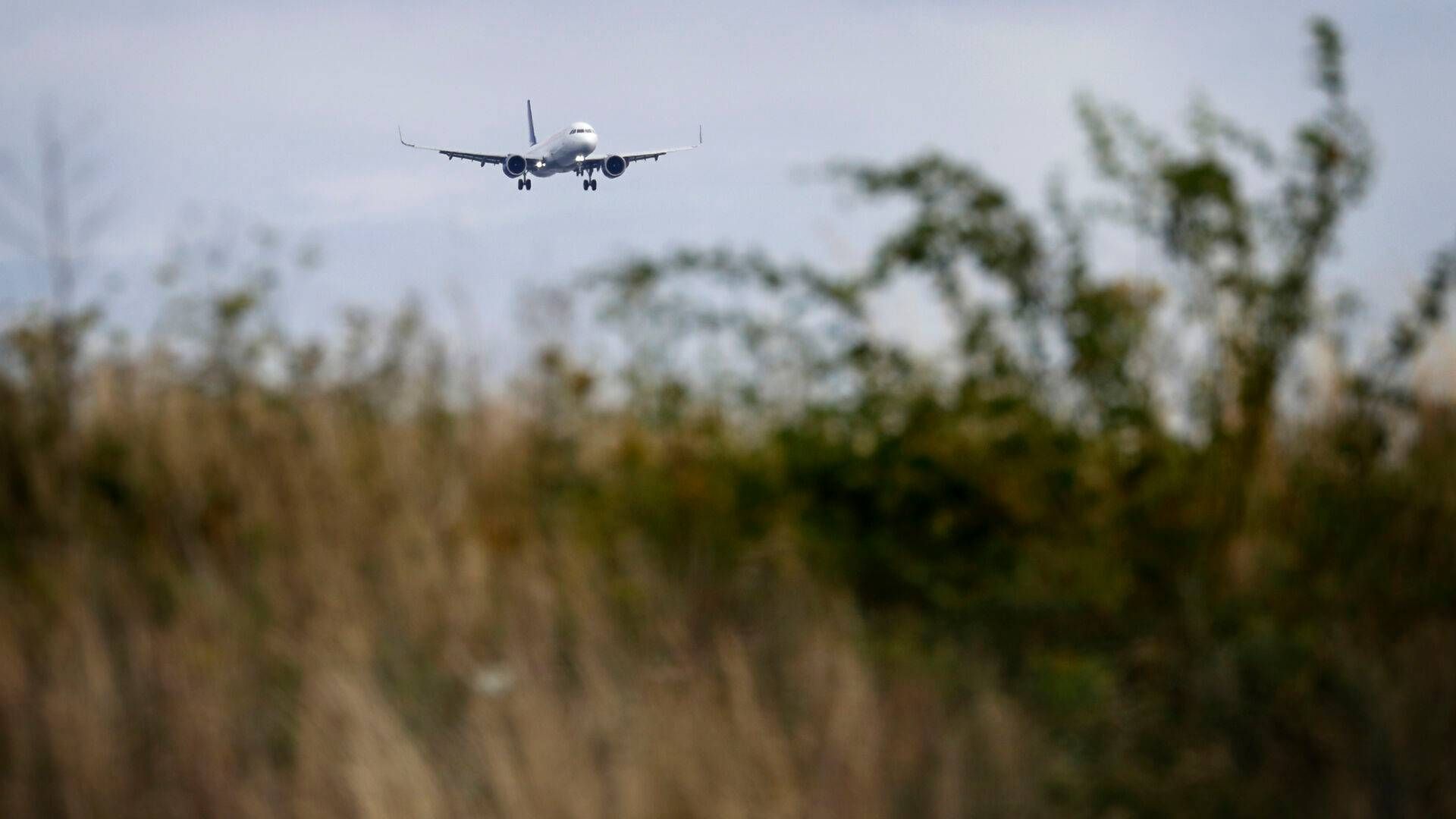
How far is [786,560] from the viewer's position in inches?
157

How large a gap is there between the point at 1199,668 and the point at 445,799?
2142mm

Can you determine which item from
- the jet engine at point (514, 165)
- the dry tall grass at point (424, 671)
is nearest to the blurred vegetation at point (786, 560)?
the dry tall grass at point (424, 671)

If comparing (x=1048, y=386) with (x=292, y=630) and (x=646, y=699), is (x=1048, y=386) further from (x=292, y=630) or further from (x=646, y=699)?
(x=292, y=630)

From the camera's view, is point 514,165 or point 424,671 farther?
point 424,671

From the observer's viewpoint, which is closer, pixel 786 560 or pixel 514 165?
pixel 514 165

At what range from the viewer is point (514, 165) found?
84.4 inches

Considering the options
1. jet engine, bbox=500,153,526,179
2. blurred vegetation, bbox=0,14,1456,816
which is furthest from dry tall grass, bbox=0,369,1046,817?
jet engine, bbox=500,153,526,179

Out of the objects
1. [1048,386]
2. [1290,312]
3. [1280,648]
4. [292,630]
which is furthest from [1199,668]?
[292,630]

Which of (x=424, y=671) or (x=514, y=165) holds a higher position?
(x=514, y=165)

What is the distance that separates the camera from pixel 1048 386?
14.6ft

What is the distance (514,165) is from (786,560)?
2.11 m

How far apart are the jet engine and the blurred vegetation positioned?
4.07 ft

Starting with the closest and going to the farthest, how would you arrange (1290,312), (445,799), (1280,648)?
(445,799)
(1280,648)
(1290,312)

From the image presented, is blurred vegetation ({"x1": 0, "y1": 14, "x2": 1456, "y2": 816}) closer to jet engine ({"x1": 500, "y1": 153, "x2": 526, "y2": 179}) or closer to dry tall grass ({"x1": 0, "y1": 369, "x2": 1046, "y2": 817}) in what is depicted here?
dry tall grass ({"x1": 0, "y1": 369, "x2": 1046, "y2": 817})
